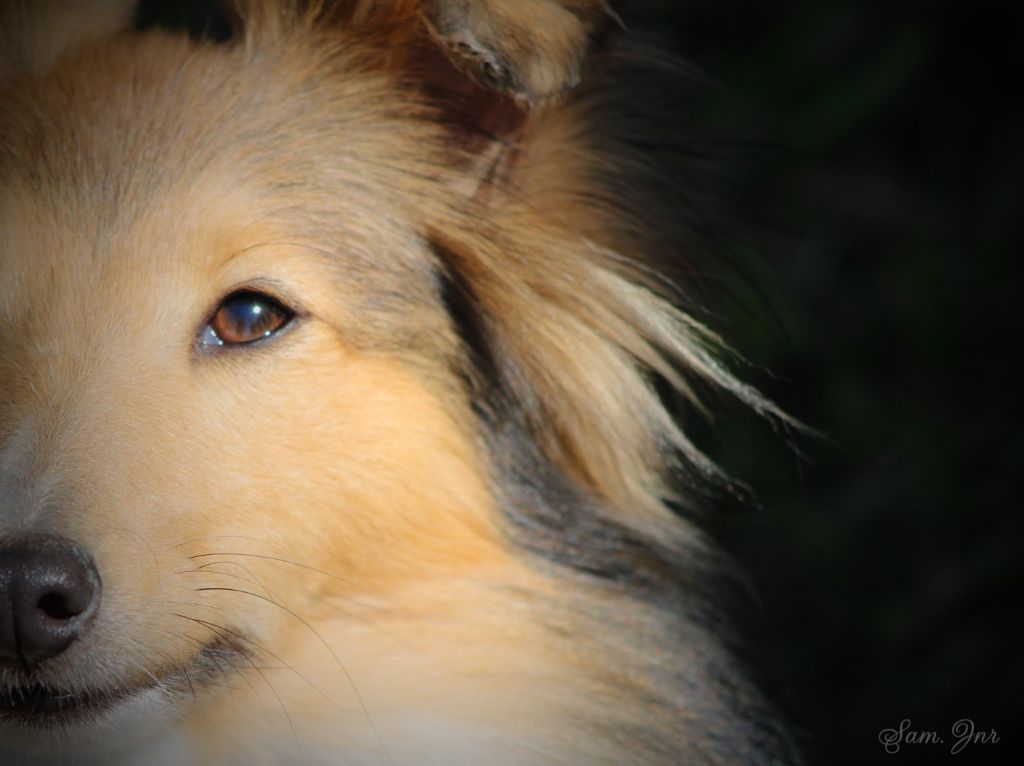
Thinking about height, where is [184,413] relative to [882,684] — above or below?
above

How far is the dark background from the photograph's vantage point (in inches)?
127

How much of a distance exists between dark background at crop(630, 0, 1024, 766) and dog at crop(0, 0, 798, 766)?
4.06ft

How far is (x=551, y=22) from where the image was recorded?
161 centimetres

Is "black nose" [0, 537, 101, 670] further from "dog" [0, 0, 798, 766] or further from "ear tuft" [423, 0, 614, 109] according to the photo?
"ear tuft" [423, 0, 614, 109]

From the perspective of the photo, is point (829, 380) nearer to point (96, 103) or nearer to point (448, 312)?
point (448, 312)

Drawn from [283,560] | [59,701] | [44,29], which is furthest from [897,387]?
[59,701]

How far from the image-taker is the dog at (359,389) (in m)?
1.63

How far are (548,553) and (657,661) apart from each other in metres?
0.26

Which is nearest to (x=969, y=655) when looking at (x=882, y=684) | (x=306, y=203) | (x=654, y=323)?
(x=882, y=684)

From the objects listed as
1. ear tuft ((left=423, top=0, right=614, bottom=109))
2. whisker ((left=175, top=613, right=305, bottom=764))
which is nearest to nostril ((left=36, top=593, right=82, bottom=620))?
whisker ((left=175, top=613, right=305, bottom=764))

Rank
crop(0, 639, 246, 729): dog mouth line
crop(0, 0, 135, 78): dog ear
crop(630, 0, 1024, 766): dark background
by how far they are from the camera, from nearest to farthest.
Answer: crop(0, 639, 246, 729): dog mouth line → crop(0, 0, 135, 78): dog ear → crop(630, 0, 1024, 766): dark background

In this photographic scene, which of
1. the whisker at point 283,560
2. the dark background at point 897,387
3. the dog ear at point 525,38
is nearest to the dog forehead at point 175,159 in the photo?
the dog ear at point 525,38

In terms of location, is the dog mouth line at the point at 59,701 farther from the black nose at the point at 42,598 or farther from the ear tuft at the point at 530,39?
the ear tuft at the point at 530,39

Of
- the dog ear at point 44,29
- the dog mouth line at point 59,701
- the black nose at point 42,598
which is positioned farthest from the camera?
the dog ear at point 44,29
